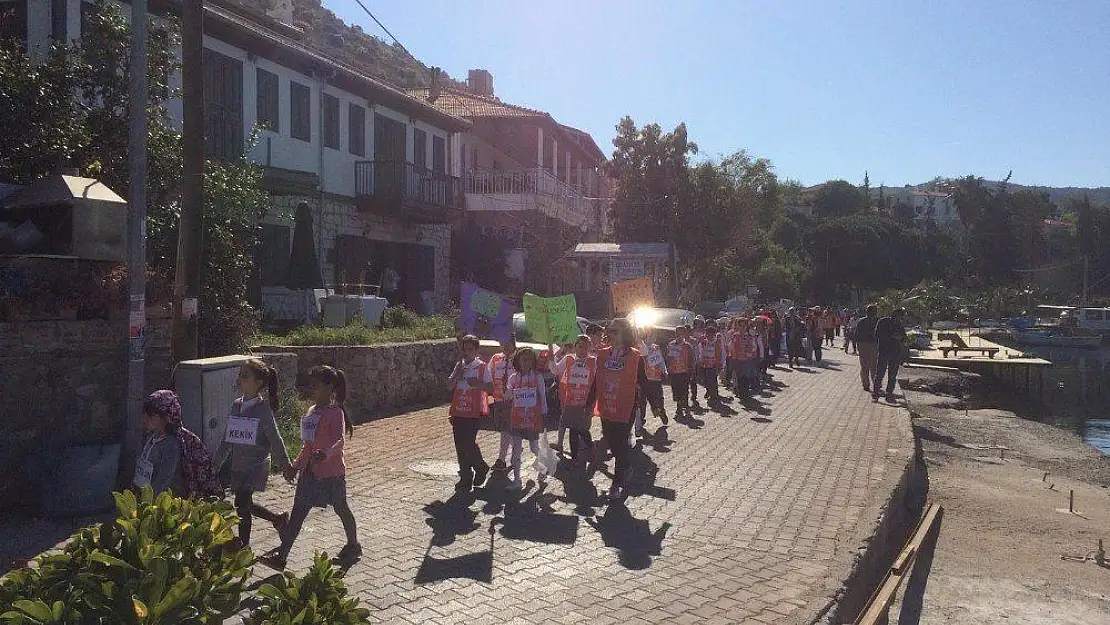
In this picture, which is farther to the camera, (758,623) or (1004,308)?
(1004,308)

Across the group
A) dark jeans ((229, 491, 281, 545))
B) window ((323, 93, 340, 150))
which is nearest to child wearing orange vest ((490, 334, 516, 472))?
dark jeans ((229, 491, 281, 545))

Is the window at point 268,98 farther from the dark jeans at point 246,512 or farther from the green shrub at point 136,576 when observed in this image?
the green shrub at point 136,576

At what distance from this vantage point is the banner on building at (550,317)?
11.0m

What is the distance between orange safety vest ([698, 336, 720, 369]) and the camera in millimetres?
15508

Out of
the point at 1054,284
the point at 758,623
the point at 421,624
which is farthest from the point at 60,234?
the point at 1054,284

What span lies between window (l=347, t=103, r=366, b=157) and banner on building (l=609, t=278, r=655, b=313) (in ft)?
26.5

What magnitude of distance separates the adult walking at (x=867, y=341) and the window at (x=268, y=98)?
12.8m

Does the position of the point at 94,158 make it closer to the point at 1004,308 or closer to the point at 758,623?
the point at 758,623

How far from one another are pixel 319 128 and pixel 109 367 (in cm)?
1268

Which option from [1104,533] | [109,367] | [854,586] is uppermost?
[109,367]

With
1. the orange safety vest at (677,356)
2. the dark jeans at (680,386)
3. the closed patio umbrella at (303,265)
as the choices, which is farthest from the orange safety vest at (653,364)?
the closed patio umbrella at (303,265)

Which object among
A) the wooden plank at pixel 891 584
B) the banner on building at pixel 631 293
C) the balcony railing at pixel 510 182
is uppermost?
the balcony railing at pixel 510 182

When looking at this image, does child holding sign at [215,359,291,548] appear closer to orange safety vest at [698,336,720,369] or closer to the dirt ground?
the dirt ground

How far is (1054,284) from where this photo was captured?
290 feet
